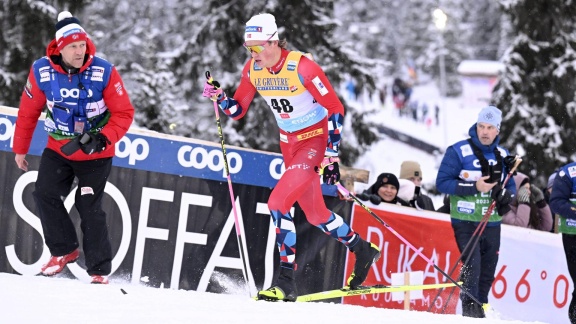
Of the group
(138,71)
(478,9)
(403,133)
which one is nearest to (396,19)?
(478,9)

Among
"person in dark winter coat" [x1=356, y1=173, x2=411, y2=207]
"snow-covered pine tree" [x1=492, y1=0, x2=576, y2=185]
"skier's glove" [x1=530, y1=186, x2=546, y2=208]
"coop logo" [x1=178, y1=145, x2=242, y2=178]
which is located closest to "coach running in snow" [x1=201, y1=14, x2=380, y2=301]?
"coop logo" [x1=178, y1=145, x2=242, y2=178]

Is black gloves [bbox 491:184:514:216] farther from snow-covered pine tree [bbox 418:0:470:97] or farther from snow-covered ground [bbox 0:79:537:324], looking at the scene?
snow-covered pine tree [bbox 418:0:470:97]

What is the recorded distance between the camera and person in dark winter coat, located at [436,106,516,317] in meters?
8.79

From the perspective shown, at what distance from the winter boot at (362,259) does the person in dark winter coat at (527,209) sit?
3559mm

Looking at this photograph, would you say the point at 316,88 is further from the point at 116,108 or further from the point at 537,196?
the point at 537,196

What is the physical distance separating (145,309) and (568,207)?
16.6ft

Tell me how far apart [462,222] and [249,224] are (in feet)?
6.79

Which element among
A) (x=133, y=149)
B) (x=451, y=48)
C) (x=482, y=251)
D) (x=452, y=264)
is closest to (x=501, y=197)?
(x=482, y=251)

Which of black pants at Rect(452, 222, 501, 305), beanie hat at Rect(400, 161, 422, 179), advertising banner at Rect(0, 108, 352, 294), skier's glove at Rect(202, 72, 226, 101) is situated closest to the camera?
skier's glove at Rect(202, 72, 226, 101)

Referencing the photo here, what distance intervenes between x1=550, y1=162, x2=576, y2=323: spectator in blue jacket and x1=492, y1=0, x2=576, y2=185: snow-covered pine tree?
12.8 meters

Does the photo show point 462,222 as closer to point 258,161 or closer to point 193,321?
point 258,161

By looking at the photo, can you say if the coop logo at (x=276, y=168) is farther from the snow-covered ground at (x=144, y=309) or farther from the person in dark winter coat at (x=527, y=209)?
the person in dark winter coat at (x=527, y=209)

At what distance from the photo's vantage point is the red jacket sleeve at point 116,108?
6939 millimetres

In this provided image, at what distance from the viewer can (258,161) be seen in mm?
9359
